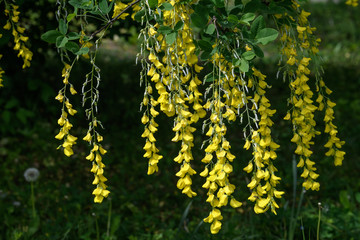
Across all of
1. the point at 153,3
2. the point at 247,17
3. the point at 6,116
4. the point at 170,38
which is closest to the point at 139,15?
the point at 153,3

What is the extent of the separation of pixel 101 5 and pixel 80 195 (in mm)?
1899

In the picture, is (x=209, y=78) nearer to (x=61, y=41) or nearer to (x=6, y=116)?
(x=61, y=41)

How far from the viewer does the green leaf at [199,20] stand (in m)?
1.62

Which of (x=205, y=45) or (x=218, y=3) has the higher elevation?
(x=218, y=3)

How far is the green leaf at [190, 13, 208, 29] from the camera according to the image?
162cm

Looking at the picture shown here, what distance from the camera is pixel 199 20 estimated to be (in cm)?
164

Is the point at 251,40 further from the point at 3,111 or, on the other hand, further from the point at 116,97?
the point at 116,97

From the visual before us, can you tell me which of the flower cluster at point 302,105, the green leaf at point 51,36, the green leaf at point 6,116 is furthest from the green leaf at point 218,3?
the green leaf at point 6,116

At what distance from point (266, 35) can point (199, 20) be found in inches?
9.8

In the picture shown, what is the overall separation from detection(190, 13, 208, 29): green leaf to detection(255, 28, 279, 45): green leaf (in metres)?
0.20

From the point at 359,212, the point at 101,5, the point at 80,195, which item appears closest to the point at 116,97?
the point at 80,195

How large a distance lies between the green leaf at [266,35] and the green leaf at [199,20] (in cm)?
20

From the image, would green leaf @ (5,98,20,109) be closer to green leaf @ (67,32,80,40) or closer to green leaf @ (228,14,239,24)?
green leaf @ (67,32,80,40)

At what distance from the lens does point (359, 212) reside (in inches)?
119
